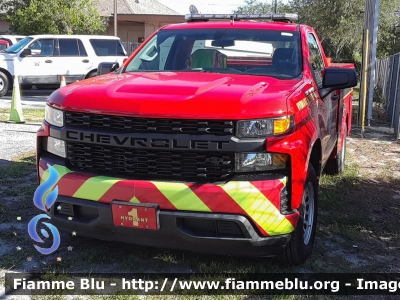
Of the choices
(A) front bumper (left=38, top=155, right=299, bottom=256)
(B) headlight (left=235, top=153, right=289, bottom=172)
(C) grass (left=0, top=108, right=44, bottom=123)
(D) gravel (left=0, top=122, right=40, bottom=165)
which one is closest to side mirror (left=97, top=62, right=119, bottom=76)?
(A) front bumper (left=38, top=155, right=299, bottom=256)

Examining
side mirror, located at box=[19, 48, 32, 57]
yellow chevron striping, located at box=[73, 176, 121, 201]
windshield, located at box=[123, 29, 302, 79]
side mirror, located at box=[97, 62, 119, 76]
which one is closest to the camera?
yellow chevron striping, located at box=[73, 176, 121, 201]

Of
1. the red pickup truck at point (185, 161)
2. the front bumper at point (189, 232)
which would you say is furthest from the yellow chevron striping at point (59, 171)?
the front bumper at point (189, 232)

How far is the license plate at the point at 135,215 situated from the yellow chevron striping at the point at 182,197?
121 millimetres

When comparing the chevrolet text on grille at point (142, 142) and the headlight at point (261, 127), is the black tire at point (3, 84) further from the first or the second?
the headlight at point (261, 127)

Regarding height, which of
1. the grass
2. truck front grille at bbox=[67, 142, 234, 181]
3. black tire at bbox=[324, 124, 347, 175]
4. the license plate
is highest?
truck front grille at bbox=[67, 142, 234, 181]

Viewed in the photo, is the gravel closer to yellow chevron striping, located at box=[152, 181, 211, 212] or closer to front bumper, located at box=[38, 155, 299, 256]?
front bumper, located at box=[38, 155, 299, 256]

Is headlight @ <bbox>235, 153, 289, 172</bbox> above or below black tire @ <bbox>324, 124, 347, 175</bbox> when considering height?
above

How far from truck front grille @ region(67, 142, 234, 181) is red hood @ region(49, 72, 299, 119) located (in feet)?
0.85

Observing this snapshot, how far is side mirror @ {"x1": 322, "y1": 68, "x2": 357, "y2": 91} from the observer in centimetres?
411

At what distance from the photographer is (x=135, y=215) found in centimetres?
326

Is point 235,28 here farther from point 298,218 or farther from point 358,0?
point 358,0

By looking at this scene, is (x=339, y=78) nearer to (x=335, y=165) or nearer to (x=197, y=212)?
(x=197, y=212)

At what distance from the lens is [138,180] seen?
328cm

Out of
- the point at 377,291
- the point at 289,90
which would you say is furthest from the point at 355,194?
the point at 289,90
